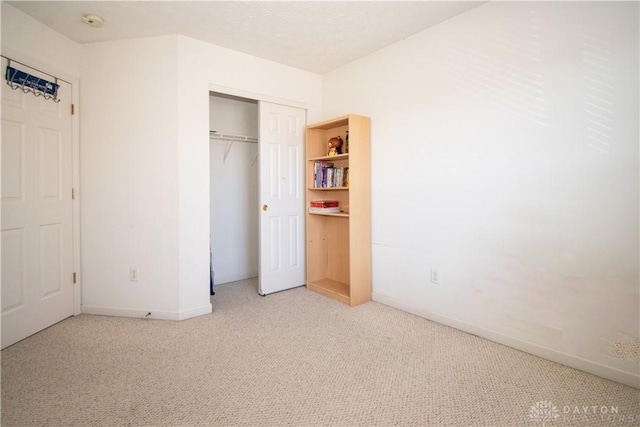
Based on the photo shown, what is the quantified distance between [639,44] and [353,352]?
2410mm

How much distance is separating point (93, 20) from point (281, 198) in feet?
6.90

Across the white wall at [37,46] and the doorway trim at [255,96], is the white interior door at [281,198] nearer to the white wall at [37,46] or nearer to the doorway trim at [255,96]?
the doorway trim at [255,96]

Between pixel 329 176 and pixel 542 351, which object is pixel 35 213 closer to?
pixel 329 176

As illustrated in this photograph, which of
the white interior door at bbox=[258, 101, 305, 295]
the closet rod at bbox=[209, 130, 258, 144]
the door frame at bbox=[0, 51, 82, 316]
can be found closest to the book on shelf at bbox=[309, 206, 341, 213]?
the white interior door at bbox=[258, 101, 305, 295]

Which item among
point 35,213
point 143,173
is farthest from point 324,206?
point 35,213

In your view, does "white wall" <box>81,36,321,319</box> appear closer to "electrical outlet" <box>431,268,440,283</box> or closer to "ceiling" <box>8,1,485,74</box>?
"ceiling" <box>8,1,485,74</box>

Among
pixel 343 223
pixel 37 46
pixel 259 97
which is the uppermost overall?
pixel 37 46

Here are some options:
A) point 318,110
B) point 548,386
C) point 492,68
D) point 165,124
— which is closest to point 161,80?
point 165,124

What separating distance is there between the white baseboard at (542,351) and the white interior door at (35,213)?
2.98 meters

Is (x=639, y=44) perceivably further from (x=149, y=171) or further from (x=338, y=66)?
(x=149, y=171)

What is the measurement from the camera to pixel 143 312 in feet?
9.14

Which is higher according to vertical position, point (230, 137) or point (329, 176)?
point (230, 137)

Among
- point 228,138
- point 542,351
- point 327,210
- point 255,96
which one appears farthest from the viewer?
point 228,138

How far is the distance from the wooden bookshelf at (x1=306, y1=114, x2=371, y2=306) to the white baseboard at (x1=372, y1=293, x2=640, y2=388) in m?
0.58
